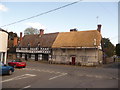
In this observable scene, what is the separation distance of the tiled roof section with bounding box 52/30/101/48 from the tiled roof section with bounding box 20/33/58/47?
1897 millimetres

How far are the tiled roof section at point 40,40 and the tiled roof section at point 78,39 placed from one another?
6.22ft

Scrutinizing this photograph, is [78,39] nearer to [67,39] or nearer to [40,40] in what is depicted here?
[67,39]

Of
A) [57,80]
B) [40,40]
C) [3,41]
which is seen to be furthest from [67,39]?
[57,80]

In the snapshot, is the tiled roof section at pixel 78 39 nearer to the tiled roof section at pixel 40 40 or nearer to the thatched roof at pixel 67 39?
the thatched roof at pixel 67 39

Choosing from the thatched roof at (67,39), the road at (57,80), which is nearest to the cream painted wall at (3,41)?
the road at (57,80)

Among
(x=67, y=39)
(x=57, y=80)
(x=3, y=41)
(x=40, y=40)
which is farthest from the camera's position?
(x=40, y=40)

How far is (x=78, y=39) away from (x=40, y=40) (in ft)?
40.9

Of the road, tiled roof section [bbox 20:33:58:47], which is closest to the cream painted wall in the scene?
the road

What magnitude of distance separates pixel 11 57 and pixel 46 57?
1556 centimetres

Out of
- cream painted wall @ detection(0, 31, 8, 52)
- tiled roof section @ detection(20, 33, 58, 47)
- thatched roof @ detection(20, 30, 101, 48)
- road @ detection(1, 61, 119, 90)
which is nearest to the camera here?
road @ detection(1, 61, 119, 90)

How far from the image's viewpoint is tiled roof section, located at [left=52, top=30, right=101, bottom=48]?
1281 inches

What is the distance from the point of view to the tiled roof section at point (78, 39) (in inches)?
1281

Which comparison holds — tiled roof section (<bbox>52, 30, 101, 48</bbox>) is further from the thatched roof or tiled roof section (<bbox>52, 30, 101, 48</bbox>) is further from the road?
the road

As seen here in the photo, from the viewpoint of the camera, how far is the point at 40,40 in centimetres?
4228
